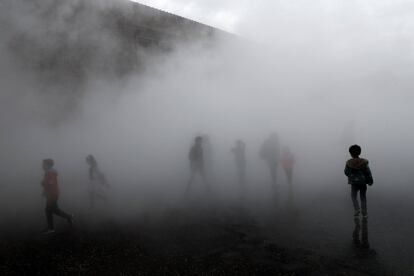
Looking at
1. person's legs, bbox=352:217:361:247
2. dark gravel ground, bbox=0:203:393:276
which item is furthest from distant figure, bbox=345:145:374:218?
dark gravel ground, bbox=0:203:393:276

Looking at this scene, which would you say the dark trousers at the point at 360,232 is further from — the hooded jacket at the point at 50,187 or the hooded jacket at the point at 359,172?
the hooded jacket at the point at 50,187

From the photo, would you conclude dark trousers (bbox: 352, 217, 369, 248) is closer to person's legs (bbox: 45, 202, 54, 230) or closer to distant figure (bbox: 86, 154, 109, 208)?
person's legs (bbox: 45, 202, 54, 230)

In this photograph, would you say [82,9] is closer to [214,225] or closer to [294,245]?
[214,225]

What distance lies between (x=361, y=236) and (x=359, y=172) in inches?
37.3

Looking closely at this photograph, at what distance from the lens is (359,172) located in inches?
209

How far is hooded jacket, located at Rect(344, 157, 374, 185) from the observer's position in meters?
5.27

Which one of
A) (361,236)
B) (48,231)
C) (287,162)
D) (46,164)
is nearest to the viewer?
(361,236)

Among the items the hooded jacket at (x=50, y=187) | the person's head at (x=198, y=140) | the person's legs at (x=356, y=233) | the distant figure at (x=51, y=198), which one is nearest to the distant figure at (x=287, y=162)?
the person's head at (x=198, y=140)

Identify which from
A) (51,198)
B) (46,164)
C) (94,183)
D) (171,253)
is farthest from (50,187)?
(171,253)

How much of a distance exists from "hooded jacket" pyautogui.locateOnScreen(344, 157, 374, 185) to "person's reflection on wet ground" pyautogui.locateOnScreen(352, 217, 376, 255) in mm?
537

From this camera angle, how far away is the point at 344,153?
468 inches

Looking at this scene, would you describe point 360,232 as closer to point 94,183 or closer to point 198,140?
point 198,140

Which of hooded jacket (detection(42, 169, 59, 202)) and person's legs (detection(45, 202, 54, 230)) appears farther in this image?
hooded jacket (detection(42, 169, 59, 202))

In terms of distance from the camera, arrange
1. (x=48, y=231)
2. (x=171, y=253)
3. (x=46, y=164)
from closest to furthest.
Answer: (x=171, y=253), (x=48, y=231), (x=46, y=164)
